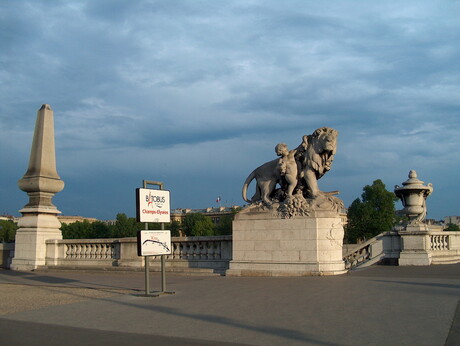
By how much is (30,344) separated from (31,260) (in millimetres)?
14822

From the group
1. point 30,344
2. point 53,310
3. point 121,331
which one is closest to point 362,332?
point 121,331

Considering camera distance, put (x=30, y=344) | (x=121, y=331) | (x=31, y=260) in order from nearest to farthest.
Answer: (x=30, y=344) → (x=121, y=331) → (x=31, y=260)

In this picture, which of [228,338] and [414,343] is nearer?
[414,343]

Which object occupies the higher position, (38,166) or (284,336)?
(38,166)

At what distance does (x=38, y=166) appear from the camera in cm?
2062

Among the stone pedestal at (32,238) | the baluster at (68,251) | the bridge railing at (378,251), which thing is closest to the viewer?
the bridge railing at (378,251)

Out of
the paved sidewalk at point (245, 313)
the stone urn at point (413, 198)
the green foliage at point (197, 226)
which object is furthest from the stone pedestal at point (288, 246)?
the green foliage at point (197, 226)

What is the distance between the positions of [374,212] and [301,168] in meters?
55.2

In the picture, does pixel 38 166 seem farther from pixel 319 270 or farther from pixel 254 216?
pixel 319 270

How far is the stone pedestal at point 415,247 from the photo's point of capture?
18328 mm

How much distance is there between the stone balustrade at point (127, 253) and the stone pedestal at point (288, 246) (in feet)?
3.29

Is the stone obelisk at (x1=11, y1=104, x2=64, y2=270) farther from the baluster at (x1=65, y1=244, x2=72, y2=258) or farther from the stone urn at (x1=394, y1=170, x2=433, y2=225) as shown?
the stone urn at (x1=394, y1=170, x2=433, y2=225)

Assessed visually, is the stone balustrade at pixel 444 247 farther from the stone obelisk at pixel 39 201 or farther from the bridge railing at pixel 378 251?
the stone obelisk at pixel 39 201

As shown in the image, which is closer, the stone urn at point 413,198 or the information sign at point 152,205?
the information sign at point 152,205
